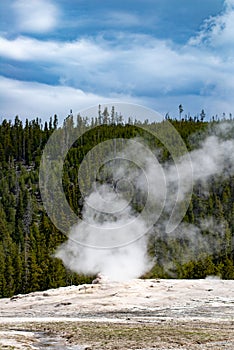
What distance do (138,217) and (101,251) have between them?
24694 millimetres

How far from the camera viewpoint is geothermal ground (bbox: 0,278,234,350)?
2972cm

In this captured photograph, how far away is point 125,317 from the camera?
4506 cm

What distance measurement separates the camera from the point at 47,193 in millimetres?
174000

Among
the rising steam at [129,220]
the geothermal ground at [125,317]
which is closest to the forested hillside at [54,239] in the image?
the rising steam at [129,220]

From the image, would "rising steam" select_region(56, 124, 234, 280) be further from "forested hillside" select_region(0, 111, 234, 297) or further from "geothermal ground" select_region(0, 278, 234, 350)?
"geothermal ground" select_region(0, 278, 234, 350)

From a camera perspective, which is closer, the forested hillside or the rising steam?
the forested hillside

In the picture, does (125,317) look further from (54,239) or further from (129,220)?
(129,220)

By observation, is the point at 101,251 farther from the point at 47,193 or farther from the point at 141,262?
the point at 47,193

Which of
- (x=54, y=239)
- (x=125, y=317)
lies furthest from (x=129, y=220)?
(x=125, y=317)

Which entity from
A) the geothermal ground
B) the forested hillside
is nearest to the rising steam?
the forested hillside

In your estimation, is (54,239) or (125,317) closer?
(125,317)

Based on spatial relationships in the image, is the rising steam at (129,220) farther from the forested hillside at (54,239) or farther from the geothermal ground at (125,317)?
the geothermal ground at (125,317)

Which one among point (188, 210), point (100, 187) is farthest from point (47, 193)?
point (188, 210)

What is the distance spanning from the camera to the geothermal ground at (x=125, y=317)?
29.7 m
